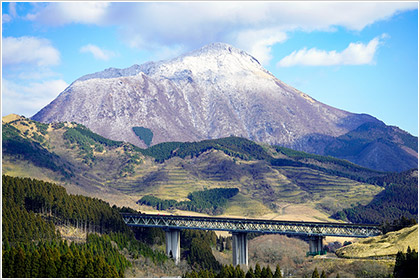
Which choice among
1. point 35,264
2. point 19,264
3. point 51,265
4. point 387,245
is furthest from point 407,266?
point 19,264

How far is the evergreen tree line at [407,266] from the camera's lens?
5674 inches

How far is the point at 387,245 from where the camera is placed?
184375 mm

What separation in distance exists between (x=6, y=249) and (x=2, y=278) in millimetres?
31802

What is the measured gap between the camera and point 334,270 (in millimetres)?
173000

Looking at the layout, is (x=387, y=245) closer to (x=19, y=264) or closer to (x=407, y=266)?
(x=407, y=266)

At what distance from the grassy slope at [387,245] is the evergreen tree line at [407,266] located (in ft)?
76.0

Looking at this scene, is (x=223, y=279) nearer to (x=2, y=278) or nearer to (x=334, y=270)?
(x=334, y=270)

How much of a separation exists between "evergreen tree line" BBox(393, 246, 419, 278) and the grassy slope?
23156 mm

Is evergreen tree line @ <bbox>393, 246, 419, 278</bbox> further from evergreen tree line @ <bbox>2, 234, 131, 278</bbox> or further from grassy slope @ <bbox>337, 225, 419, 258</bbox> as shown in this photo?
evergreen tree line @ <bbox>2, 234, 131, 278</bbox>

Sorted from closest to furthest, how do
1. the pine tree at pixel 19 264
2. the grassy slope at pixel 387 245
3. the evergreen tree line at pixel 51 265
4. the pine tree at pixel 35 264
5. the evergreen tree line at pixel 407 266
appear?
the evergreen tree line at pixel 407 266, the pine tree at pixel 19 264, the pine tree at pixel 35 264, the evergreen tree line at pixel 51 265, the grassy slope at pixel 387 245

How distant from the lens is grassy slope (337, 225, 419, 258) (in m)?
178

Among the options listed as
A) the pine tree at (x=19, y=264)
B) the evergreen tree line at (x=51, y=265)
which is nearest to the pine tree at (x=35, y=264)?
the evergreen tree line at (x=51, y=265)

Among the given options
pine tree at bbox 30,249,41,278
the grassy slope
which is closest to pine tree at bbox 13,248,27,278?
pine tree at bbox 30,249,41,278

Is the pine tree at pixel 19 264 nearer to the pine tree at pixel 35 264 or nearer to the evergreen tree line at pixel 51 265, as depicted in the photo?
the evergreen tree line at pixel 51 265
